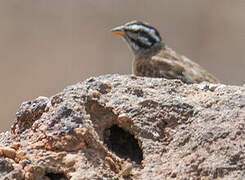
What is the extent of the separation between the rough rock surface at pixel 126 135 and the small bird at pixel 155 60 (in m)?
2.86

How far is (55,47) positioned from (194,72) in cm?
415

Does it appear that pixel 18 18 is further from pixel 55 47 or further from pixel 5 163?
pixel 5 163

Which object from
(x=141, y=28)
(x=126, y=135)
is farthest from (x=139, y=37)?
(x=126, y=135)

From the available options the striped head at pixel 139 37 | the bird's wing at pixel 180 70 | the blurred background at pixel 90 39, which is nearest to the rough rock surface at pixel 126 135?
the bird's wing at pixel 180 70

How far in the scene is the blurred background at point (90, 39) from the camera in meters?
9.70

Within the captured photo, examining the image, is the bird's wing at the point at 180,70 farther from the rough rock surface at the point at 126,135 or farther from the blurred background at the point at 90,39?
the rough rock surface at the point at 126,135

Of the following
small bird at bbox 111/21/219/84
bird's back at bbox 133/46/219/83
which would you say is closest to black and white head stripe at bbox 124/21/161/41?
small bird at bbox 111/21/219/84

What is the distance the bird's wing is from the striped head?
Result: 0.35 m

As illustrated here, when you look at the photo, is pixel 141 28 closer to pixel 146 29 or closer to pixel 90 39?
pixel 146 29

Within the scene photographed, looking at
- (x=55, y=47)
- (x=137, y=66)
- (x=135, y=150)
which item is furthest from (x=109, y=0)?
(x=135, y=150)

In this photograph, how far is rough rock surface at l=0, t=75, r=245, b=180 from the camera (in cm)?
295

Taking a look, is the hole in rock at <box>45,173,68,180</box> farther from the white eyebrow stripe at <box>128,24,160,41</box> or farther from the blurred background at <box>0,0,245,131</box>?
the blurred background at <box>0,0,245,131</box>

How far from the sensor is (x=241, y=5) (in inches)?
441

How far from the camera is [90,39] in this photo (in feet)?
34.4
